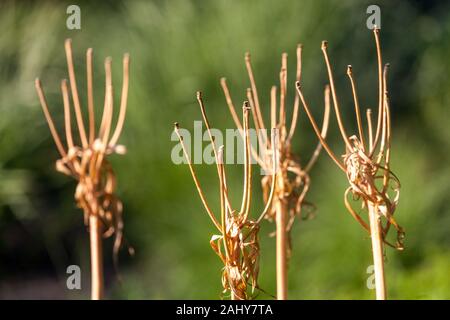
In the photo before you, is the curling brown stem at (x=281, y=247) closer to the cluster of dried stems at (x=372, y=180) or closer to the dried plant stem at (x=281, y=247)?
the dried plant stem at (x=281, y=247)

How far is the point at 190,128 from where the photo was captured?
232 centimetres

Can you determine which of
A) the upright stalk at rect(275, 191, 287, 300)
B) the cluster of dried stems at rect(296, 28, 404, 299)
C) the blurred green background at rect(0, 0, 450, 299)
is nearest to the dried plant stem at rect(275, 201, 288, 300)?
the upright stalk at rect(275, 191, 287, 300)

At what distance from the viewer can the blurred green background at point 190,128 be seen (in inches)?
81.1

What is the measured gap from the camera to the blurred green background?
206 cm

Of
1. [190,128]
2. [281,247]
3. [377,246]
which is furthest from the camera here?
[190,128]

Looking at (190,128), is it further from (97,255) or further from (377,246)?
(377,246)

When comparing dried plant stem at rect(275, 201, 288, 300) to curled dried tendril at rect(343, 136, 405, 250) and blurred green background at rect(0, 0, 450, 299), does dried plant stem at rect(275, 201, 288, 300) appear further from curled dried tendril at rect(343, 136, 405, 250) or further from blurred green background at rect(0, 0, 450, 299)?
blurred green background at rect(0, 0, 450, 299)

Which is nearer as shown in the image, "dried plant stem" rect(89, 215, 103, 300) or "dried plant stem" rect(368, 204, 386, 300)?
"dried plant stem" rect(368, 204, 386, 300)

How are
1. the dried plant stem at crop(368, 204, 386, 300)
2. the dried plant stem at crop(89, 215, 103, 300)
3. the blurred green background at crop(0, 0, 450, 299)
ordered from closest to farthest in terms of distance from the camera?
the dried plant stem at crop(368, 204, 386, 300) → the dried plant stem at crop(89, 215, 103, 300) → the blurred green background at crop(0, 0, 450, 299)

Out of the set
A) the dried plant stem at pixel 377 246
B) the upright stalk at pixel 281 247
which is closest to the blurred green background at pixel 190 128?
the upright stalk at pixel 281 247

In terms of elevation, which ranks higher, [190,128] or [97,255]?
[190,128]

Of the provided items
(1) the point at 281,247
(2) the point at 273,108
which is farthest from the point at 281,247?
(2) the point at 273,108
